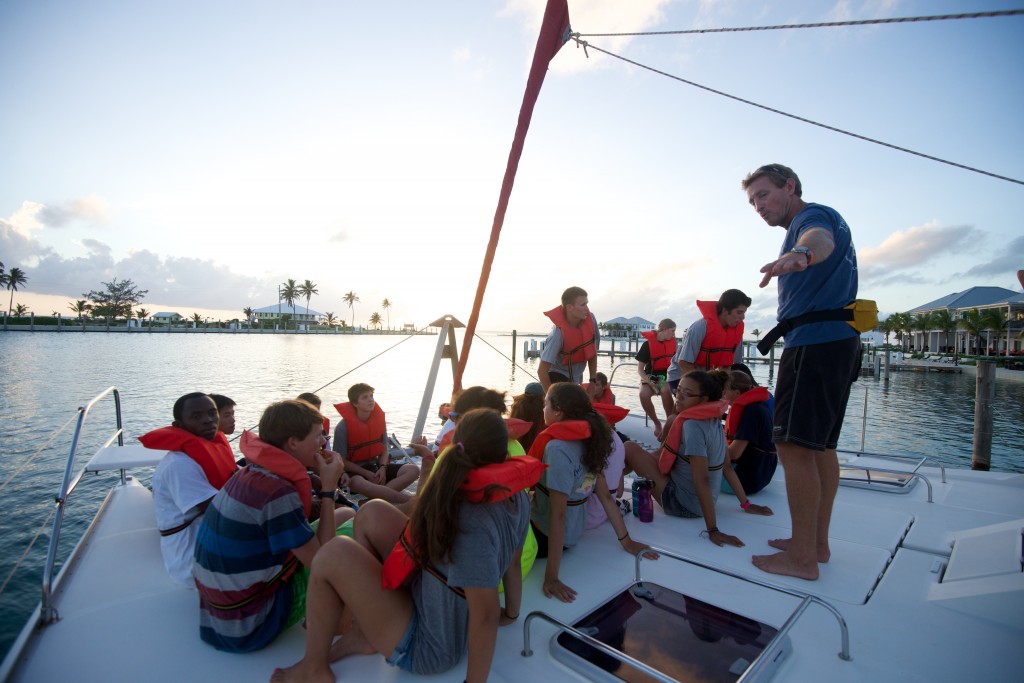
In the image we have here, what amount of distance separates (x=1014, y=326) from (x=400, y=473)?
6423 centimetres

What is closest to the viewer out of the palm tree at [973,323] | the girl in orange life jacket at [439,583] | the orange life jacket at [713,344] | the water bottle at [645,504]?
the girl in orange life jacket at [439,583]

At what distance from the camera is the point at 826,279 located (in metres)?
2.55

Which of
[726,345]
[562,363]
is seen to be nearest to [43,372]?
[562,363]

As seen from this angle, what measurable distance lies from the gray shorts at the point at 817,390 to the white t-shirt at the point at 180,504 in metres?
→ 2.98

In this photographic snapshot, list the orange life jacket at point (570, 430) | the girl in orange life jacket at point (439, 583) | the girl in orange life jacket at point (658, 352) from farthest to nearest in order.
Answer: the girl in orange life jacket at point (658, 352)
the orange life jacket at point (570, 430)
the girl in orange life jacket at point (439, 583)

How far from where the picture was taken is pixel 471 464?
5.90 feet

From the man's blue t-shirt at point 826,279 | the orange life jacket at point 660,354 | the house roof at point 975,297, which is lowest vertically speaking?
the orange life jacket at point 660,354

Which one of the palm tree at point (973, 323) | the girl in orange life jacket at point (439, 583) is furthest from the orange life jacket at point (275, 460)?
the palm tree at point (973, 323)

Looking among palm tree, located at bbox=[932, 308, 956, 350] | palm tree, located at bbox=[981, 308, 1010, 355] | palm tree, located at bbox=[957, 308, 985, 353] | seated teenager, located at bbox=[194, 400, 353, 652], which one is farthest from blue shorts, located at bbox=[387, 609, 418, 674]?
palm tree, located at bbox=[932, 308, 956, 350]

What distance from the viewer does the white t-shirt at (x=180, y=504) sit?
97.0 inches

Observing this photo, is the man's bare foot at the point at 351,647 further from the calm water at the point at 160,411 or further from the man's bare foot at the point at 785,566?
the calm water at the point at 160,411

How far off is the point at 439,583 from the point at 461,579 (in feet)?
0.43

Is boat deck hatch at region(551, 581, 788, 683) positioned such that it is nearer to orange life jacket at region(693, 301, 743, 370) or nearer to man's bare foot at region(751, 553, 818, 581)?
man's bare foot at region(751, 553, 818, 581)

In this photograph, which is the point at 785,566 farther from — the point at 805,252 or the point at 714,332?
the point at 714,332
